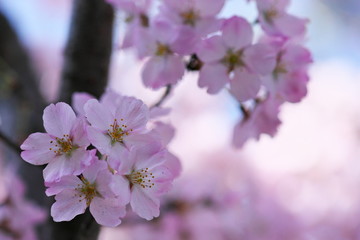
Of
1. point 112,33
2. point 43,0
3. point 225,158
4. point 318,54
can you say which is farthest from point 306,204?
point 43,0

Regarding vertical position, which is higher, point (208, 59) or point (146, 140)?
point (208, 59)

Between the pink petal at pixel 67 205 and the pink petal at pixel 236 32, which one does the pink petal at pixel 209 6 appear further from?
the pink petal at pixel 67 205

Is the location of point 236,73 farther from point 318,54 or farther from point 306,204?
point 318,54

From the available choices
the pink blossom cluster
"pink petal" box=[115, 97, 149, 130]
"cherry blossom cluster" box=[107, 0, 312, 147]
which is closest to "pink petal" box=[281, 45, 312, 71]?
"cherry blossom cluster" box=[107, 0, 312, 147]

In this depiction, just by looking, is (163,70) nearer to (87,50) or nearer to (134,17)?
(134,17)

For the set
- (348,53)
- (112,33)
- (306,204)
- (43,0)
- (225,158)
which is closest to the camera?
(112,33)

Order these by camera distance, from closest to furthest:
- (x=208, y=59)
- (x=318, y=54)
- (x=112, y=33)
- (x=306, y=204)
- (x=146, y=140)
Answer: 1. (x=146, y=140)
2. (x=208, y=59)
3. (x=112, y=33)
4. (x=306, y=204)
5. (x=318, y=54)

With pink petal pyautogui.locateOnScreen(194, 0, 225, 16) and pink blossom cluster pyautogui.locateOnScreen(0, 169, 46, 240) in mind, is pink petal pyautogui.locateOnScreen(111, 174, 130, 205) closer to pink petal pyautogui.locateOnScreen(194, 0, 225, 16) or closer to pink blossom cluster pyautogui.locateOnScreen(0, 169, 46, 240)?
pink petal pyautogui.locateOnScreen(194, 0, 225, 16)
